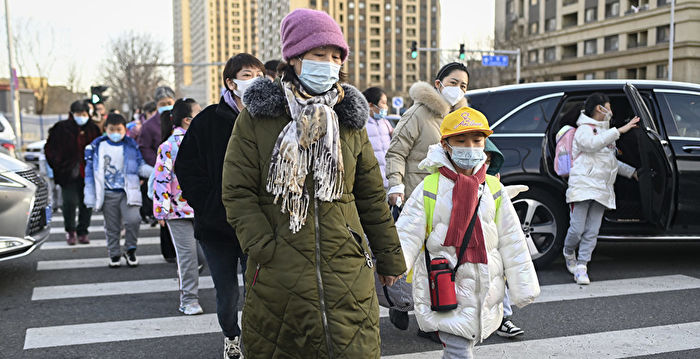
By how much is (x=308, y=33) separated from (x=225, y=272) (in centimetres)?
199

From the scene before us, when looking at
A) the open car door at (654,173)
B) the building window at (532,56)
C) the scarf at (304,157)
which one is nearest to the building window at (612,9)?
the building window at (532,56)

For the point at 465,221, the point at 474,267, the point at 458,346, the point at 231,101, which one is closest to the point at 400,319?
the point at 458,346

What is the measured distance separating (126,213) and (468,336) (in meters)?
4.98

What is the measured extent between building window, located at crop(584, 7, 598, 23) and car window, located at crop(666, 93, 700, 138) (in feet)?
201

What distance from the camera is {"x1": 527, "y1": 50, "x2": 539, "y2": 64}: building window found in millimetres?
69562

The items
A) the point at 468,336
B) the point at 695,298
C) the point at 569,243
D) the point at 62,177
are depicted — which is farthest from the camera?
the point at 62,177

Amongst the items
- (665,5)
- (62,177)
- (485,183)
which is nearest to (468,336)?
(485,183)

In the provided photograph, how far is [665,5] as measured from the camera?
53.9m

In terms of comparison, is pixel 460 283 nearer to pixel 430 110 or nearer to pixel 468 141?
pixel 468 141

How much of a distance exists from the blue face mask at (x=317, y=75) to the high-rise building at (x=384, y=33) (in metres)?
132

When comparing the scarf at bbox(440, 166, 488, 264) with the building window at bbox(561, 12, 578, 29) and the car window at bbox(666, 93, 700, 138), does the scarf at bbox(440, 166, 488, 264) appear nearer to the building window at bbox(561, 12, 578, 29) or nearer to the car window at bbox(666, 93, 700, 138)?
the car window at bbox(666, 93, 700, 138)

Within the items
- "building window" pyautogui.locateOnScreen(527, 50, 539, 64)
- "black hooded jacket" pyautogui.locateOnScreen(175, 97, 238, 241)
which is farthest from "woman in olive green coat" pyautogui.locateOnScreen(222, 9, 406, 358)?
"building window" pyautogui.locateOnScreen(527, 50, 539, 64)

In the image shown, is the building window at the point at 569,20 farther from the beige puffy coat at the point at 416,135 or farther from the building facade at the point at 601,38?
the beige puffy coat at the point at 416,135

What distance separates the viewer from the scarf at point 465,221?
331 centimetres
